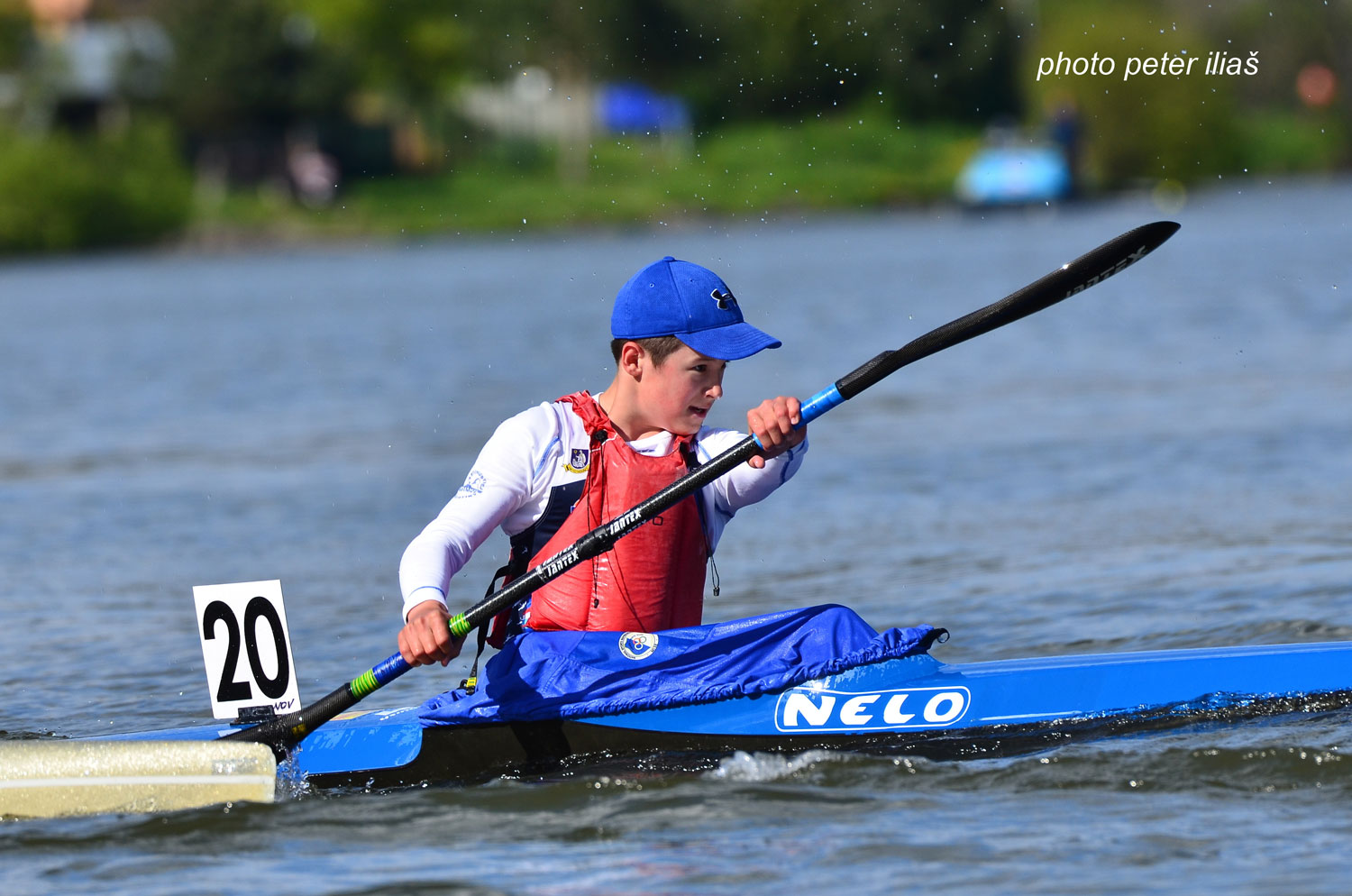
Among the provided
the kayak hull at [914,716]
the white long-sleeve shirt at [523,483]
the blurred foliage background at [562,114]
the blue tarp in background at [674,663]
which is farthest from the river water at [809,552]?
the blurred foliage background at [562,114]

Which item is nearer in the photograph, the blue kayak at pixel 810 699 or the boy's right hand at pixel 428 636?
the boy's right hand at pixel 428 636

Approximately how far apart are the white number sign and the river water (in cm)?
34

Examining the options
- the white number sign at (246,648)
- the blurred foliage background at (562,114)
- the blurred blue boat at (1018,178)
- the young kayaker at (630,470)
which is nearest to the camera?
the young kayaker at (630,470)

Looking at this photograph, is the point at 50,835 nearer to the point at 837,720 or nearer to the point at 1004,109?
the point at 837,720

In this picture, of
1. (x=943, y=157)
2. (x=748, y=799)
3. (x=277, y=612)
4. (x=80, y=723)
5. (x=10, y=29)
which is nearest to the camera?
(x=748, y=799)

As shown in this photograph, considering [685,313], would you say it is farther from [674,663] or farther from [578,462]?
[674,663]

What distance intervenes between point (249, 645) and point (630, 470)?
4.12 ft

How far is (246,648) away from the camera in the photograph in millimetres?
5219

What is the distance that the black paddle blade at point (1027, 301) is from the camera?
16.1ft

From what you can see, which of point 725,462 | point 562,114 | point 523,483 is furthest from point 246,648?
point 562,114

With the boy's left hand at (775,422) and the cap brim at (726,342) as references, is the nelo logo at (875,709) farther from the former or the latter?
the cap brim at (726,342)

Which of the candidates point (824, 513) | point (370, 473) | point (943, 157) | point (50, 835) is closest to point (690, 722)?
point (50, 835)

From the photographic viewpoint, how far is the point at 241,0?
2318 inches

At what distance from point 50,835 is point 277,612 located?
2.76ft
